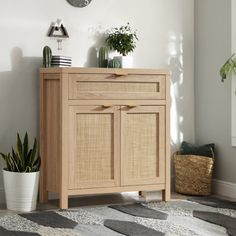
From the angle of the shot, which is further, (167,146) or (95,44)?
(95,44)

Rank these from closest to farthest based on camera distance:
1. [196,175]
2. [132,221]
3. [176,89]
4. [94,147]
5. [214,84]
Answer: [132,221] < [94,147] < [196,175] < [214,84] < [176,89]

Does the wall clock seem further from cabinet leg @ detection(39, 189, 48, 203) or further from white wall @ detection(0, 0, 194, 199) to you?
cabinet leg @ detection(39, 189, 48, 203)

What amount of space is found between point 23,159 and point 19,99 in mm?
523

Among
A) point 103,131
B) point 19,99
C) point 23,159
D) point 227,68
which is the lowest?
point 23,159

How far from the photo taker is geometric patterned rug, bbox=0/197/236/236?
132 inches

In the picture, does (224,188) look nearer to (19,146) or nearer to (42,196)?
(42,196)

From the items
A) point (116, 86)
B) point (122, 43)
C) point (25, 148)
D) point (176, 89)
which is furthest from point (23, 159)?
point (176, 89)

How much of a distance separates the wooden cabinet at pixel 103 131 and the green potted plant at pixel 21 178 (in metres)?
0.16

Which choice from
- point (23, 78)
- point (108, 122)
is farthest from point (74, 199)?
point (23, 78)

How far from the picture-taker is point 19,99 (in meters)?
4.32

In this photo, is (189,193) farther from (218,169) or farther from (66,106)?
(66,106)

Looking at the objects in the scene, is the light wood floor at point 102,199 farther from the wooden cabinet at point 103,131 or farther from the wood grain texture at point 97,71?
the wood grain texture at point 97,71

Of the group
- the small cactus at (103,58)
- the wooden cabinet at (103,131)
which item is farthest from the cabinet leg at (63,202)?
the small cactus at (103,58)

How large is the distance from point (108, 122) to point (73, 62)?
2.28 ft
